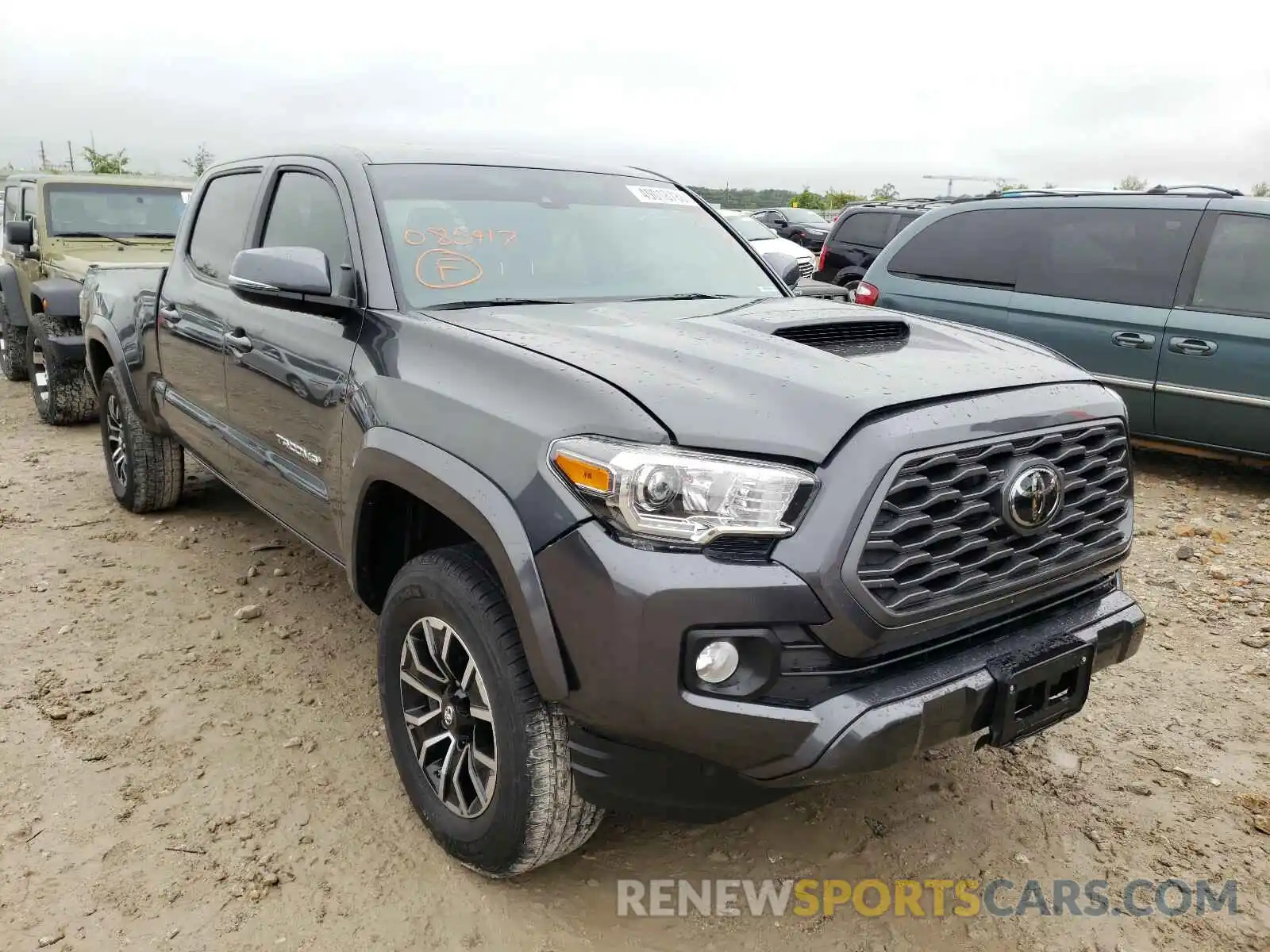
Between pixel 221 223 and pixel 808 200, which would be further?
pixel 808 200

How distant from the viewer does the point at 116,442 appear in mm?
5367

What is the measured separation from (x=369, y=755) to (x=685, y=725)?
1.53 metres

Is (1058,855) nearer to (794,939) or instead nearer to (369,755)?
(794,939)

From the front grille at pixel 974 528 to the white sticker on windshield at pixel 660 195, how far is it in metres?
1.90

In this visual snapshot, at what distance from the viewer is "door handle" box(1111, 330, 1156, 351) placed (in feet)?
18.9

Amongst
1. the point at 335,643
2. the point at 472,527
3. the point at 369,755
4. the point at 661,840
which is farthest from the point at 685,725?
the point at 335,643

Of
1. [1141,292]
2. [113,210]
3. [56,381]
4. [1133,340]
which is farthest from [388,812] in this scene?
[113,210]

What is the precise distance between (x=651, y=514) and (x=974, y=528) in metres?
0.70

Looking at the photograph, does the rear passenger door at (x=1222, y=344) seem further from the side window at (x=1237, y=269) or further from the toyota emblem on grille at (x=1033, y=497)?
the toyota emblem on grille at (x=1033, y=497)

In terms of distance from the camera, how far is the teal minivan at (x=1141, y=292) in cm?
546

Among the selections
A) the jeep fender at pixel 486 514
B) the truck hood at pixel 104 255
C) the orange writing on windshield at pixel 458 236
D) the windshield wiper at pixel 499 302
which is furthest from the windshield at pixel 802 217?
the jeep fender at pixel 486 514

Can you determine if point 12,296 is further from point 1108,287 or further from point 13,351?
point 1108,287

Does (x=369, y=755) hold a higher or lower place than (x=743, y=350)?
lower

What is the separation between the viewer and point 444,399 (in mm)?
2385
